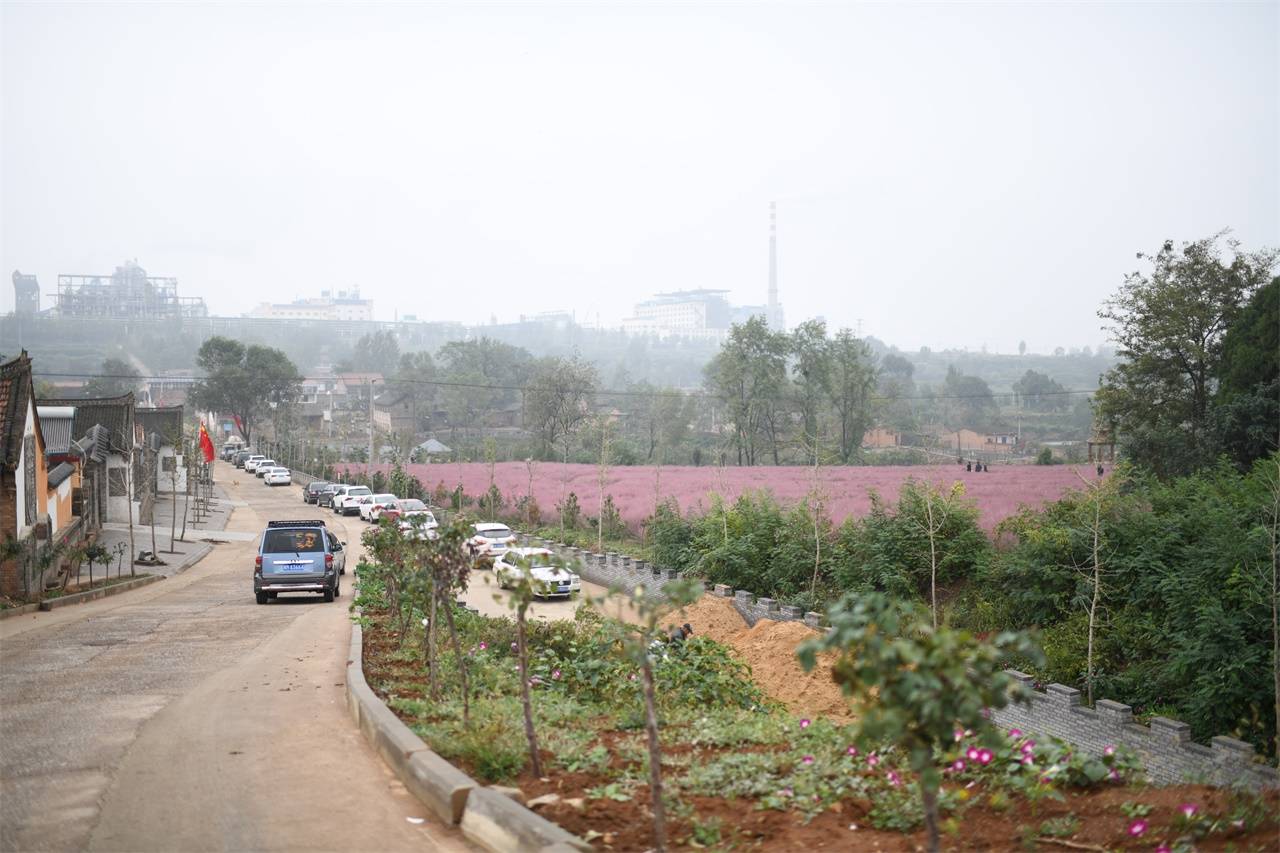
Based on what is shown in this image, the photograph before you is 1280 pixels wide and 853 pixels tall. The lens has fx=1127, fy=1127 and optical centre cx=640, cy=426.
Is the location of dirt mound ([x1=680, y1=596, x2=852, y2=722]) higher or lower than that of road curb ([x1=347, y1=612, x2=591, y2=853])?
lower

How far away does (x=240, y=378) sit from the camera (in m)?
113

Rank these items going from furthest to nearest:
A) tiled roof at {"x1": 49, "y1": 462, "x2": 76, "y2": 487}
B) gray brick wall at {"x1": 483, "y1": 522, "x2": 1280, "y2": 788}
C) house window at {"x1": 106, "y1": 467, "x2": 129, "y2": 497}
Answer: house window at {"x1": 106, "y1": 467, "x2": 129, "y2": 497} → tiled roof at {"x1": 49, "y1": 462, "x2": 76, "y2": 487} → gray brick wall at {"x1": 483, "y1": 522, "x2": 1280, "y2": 788}

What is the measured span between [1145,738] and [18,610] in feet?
66.2

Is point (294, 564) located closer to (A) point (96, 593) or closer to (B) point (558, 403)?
(A) point (96, 593)

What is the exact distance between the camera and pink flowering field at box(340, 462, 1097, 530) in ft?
115

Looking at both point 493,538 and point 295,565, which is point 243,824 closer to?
point 295,565

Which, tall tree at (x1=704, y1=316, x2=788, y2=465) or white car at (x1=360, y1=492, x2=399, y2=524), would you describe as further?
tall tree at (x1=704, y1=316, x2=788, y2=465)

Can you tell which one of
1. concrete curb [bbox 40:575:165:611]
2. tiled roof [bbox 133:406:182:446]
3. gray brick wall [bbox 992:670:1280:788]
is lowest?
concrete curb [bbox 40:575:165:611]

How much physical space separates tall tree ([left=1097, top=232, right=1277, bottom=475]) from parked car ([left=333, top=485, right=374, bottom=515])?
116ft

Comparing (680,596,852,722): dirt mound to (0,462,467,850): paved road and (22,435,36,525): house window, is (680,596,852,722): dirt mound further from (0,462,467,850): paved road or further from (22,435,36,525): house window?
(22,435,36,525): house window

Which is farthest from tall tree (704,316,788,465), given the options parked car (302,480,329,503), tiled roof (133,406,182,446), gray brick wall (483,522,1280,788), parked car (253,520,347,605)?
gray brick wall (483,522,1280,788)

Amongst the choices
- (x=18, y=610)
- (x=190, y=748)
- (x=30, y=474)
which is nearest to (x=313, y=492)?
(x=30, y=474)

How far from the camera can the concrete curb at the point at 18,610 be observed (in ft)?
70.5

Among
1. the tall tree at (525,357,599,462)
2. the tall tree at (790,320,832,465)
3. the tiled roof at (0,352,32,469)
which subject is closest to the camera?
the tiled roof at (0,352,32,469)
